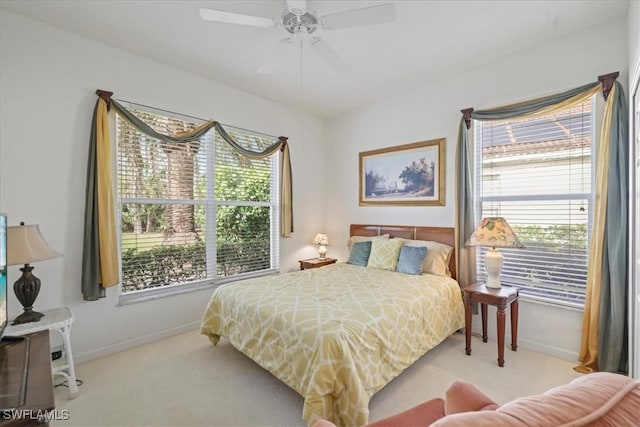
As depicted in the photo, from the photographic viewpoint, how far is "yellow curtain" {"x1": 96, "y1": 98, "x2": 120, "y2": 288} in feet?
8.72

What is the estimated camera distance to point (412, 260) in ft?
10.7

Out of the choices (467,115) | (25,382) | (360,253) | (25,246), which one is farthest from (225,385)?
(467,115)

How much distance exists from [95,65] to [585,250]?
15.6 feet

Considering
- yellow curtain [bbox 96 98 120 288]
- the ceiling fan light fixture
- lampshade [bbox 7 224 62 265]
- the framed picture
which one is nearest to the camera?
lampshade [bbox 7 224 62 265]

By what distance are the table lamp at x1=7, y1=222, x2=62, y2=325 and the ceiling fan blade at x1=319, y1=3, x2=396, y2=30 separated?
8.24 ft

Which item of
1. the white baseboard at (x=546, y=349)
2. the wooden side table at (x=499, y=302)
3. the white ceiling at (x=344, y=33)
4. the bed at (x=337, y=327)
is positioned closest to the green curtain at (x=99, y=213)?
the white ceiling at (x=344, y=33)

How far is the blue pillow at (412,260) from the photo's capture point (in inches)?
126

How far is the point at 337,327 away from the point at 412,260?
1.65 meters

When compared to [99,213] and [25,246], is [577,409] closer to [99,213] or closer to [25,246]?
[25,246]

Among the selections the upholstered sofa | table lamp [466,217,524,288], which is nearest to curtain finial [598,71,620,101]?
table lamp [466,217,524,288]

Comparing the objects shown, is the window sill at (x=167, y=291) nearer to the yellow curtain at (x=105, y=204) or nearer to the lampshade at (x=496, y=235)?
the yellow curtain at (x=105, y=204)

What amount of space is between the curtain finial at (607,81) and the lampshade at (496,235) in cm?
127

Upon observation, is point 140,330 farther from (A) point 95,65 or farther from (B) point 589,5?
(B) point 589,5

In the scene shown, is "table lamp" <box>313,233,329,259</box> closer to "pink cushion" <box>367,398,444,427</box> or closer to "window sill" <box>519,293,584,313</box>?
"window sill" <box>519,293,584,313</box>
